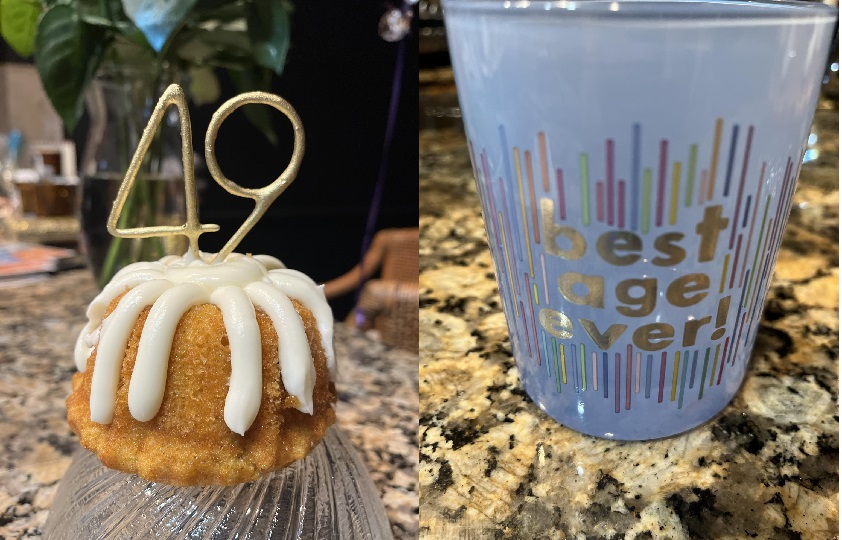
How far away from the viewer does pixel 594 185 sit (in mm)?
245

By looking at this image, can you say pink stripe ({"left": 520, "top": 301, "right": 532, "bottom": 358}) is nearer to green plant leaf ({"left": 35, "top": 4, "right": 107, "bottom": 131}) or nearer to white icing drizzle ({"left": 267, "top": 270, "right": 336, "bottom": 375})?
white icing drizzle ({"left": 267, "top": 270, "right": 336, "bottom": 375})

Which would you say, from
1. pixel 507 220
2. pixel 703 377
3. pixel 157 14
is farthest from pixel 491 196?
pixel 157 14

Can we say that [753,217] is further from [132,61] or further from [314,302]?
[132,61]

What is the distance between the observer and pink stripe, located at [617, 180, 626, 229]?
243 millimetres

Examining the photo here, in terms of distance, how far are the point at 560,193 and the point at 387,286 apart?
78 centimetres

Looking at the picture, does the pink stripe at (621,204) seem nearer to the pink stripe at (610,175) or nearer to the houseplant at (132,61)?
the pink stripe at (610,175)

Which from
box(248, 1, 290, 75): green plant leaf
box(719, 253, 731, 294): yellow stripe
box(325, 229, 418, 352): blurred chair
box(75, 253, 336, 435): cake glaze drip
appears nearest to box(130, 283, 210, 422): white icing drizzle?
box(75, 253, 336, 435): cake glaze drip

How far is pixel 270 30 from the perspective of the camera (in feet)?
1.86

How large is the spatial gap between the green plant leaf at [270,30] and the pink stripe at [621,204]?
0.40 metres

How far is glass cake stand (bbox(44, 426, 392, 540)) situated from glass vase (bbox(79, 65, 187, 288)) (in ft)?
1.00

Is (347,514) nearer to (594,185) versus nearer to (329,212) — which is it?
(594,185)

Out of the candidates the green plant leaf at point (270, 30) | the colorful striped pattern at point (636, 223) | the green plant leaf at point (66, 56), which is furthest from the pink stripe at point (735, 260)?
the green plant leaf at point (66, 56)

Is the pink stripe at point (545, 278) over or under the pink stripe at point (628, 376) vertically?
over

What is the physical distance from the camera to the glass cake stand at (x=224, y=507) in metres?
0.32
